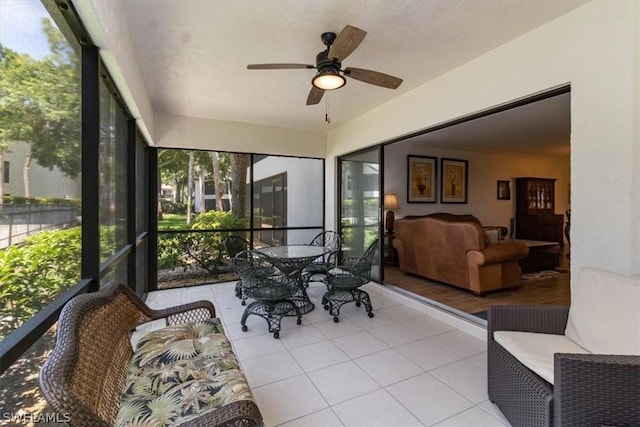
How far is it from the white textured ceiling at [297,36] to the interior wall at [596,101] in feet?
0.54

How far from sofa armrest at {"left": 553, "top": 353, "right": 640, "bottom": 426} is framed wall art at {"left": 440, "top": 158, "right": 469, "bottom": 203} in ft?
18.7

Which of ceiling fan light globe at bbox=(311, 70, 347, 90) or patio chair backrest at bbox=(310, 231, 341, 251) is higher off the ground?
ceiling fan light globe at bbox=(311, 70, 347, 90)

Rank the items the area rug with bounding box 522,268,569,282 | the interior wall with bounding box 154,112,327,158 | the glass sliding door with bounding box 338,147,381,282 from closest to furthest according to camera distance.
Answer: the interior wall with bounding box 154,112,327,158, the glass sliding door with bounding box 338,147,381,282, the area rug with bounding box 522,268,569,282

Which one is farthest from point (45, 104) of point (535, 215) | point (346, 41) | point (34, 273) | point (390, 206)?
point (535, 215)

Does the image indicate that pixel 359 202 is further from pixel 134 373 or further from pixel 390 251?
pixel 134 373

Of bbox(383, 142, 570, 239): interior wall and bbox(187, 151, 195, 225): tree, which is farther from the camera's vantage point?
bbox(383, 142, 570, 239): interior wall

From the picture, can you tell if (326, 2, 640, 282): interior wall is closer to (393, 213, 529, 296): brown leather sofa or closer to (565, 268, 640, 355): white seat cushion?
(565, 268, 640, 355): white seat cushion

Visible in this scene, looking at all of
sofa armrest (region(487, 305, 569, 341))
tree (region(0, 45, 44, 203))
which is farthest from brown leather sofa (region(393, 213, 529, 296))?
tree (region(0, 45, 44, 203))

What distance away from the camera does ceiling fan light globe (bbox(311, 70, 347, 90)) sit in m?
2.30

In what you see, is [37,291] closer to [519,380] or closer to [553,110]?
[519,380]

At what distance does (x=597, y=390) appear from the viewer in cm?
124

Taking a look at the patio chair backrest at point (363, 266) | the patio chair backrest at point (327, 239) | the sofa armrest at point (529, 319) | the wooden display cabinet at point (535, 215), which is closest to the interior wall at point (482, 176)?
the wooden display cabinet at point (535, 215)

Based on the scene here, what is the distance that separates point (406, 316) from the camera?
3461 mm

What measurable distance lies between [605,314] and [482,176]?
19.9 ft
